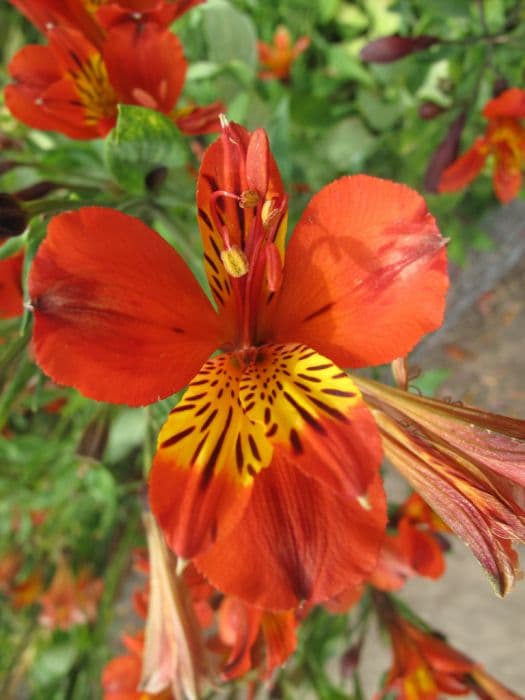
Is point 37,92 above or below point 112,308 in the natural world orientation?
above

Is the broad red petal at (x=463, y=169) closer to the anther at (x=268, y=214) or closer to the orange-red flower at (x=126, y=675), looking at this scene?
the anther at (x=268, y=214)

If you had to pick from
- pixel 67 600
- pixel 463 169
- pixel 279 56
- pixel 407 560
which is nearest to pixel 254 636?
pixel 407 560

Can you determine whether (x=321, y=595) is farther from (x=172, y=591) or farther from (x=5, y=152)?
(x=5, y=152)

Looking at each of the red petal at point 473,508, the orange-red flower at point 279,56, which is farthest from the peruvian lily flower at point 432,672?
the orange-red flower at point 279,56

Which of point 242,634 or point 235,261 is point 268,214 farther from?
point 242,634

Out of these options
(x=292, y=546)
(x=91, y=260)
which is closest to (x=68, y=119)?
(x=91, y=260)

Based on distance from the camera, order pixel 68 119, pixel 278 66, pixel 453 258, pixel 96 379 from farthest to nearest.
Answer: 1. pixel 453 258
2. pixel 278 66
3. pixel 68 119
4. pixel 96 379
